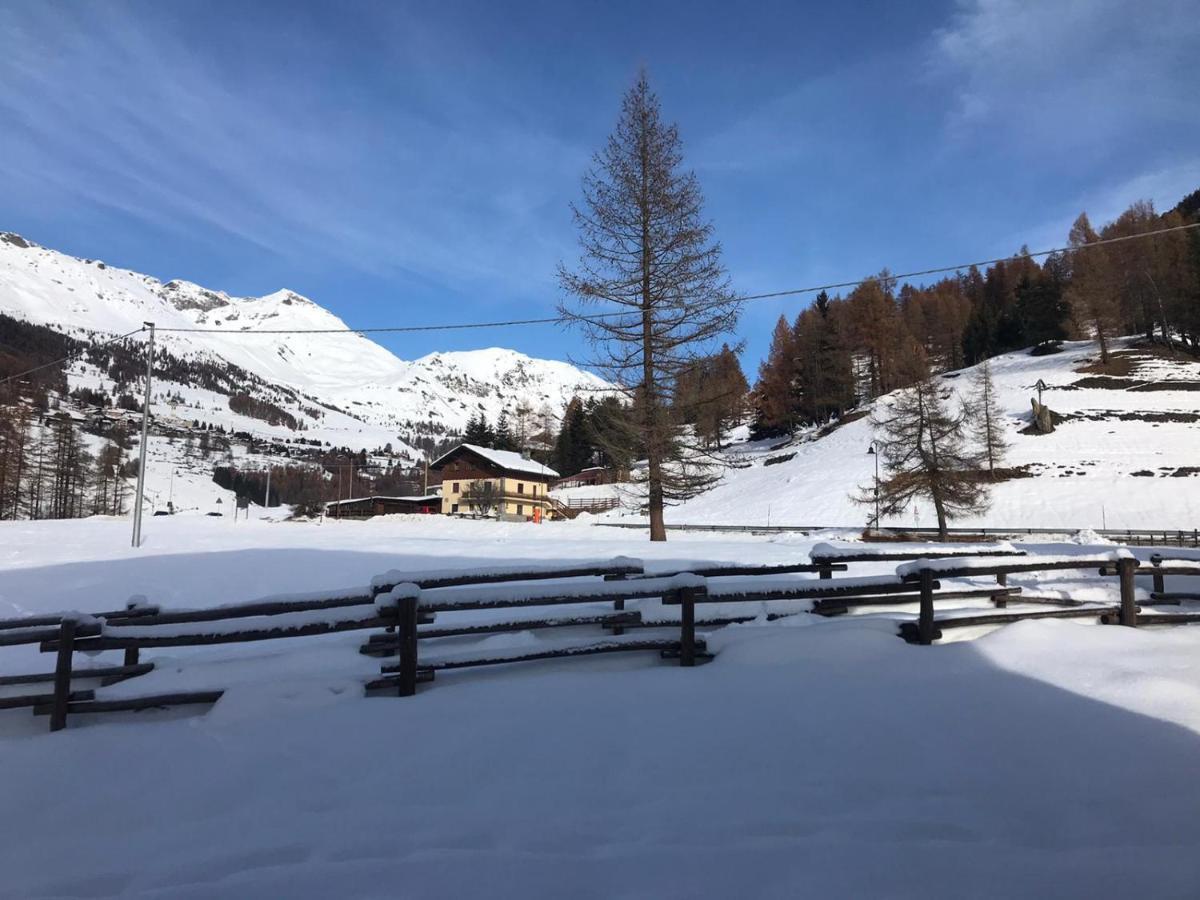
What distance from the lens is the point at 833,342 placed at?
85.2 metres

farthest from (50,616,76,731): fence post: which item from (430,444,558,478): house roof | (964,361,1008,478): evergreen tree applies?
(430,444,558,478): house roof

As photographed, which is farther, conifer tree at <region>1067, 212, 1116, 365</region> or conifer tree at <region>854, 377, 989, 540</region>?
conifer tree at <region>1067, 212, 1116, 365</region>

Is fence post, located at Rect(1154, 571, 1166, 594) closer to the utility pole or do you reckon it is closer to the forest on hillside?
the utility pole

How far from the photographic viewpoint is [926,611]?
7621mm

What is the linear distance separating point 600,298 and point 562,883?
765 inches

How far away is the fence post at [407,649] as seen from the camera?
19.9ft

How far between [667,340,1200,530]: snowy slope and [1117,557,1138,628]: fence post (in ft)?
88.5

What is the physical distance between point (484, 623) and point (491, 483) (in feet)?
217

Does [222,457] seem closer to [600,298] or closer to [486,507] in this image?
[486,507]

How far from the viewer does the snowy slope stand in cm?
4384

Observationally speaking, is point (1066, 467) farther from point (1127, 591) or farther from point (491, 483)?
point (491, 483)

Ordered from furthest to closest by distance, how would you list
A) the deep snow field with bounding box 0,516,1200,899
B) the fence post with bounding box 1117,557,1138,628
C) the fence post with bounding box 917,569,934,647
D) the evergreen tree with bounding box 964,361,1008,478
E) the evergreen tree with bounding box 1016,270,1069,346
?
the evergreen tree with bounding box 1016,270,1069,346 → the evergreen tree with bounding box 964,361,1008,478 → the fence post with bounding box 1117,557,1138,628 → the fence post with bounding box 917,569,934,647 → the deep snow field with bounding box 0,516,1200,899

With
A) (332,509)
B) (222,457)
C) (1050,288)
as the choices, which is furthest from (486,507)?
(222,457)

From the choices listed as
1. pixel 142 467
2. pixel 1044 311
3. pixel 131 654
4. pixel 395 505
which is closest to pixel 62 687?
pixel 131 654
